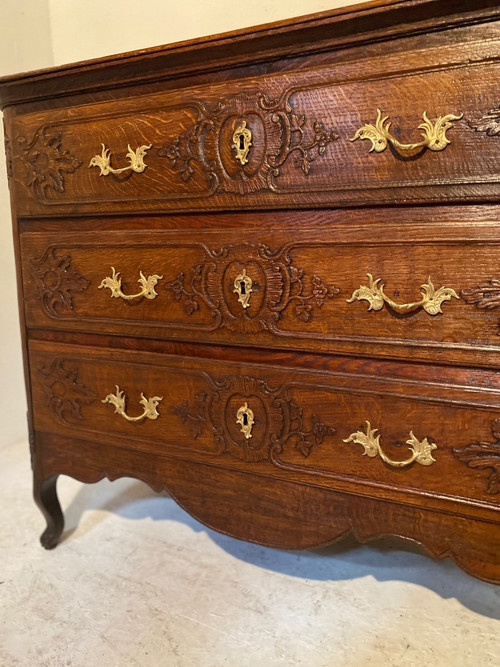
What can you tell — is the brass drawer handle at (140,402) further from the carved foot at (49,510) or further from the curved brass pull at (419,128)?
the curved brass pull at (419,128)

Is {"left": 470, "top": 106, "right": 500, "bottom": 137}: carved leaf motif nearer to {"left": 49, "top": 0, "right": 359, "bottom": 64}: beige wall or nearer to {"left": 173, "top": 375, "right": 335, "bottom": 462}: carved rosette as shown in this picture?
{"left": 173, "top": 375, "right": 335, "bottom": 462}: carved rosette

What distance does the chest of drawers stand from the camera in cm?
81

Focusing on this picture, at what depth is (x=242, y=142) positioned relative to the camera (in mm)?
930

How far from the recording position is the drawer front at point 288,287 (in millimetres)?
827

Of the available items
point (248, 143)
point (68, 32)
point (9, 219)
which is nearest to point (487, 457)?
point (248, 143)

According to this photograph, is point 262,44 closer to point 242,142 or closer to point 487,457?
point 242,142

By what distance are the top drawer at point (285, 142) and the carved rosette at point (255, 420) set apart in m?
0.34

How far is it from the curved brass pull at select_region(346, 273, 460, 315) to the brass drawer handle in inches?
18.7

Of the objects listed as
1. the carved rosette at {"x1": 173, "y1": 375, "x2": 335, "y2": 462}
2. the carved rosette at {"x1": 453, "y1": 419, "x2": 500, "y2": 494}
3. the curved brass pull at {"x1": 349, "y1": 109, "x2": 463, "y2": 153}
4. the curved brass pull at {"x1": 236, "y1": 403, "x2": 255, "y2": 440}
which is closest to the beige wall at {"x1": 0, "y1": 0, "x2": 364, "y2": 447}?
the curved brass pull at {"x1": 349, "y1": 109, "x2": 463, "y2": 153}

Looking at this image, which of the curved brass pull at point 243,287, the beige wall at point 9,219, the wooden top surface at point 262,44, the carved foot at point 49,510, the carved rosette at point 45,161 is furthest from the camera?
the beige wall at point 9,219

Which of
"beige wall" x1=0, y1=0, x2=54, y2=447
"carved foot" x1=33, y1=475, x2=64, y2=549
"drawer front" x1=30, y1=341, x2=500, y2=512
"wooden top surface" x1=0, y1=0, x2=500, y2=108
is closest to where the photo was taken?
"wooden top surface" x1=0, y1=0, x2=500, y2=108

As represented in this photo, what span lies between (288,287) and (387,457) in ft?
1.12

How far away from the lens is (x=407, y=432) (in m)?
0.90

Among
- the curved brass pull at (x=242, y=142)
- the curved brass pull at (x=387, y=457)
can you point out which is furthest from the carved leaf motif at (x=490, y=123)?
the curved brass pull at (x=387, y=457)
